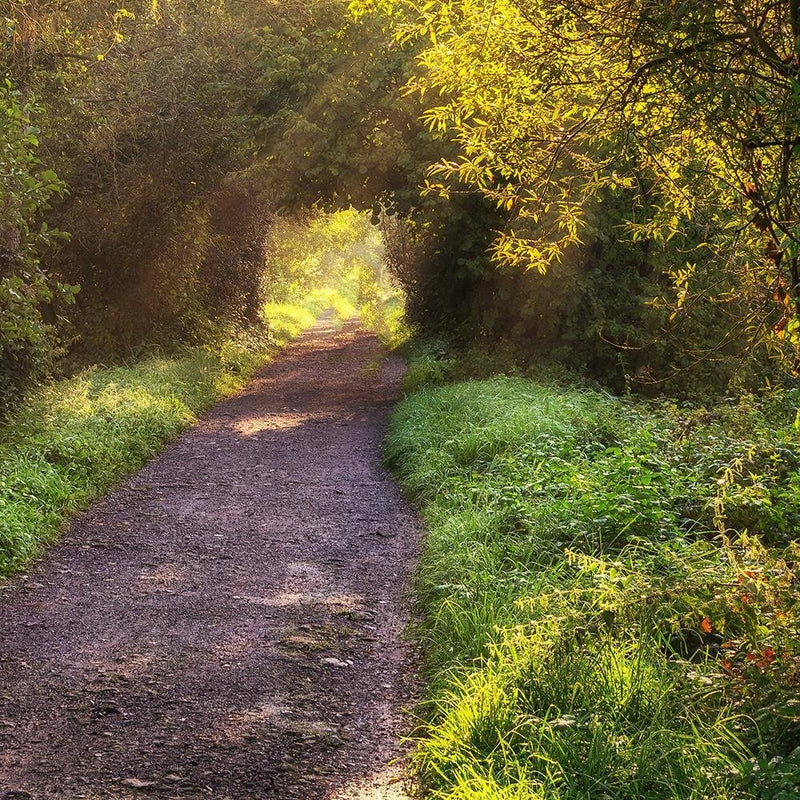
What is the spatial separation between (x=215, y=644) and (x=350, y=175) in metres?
12.3

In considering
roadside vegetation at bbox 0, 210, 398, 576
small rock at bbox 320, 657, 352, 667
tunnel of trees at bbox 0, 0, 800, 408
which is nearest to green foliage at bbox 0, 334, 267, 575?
roadside vegetation at bbox 0, 210, 398, 576

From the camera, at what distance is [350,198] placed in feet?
59.2

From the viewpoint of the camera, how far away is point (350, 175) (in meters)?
16.4

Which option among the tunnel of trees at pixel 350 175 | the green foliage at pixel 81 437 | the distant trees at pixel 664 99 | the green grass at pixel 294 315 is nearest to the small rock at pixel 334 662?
the distant trees at pixel 664 99

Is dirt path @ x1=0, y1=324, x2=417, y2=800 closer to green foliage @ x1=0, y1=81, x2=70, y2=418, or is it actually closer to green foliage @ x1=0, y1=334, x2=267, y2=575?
green foliage @ x1=0, y1=334, x2=267, y2=575

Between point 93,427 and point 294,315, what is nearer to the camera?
point 93,427

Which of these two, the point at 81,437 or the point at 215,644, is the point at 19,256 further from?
the point at 215,644

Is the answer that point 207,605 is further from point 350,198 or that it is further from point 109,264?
point 109,264

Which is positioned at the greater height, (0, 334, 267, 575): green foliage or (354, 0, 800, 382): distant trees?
(354, 0, 800, 382): distant trees

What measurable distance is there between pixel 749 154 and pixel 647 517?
122 inches

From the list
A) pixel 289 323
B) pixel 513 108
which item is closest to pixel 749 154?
pixel 513 108

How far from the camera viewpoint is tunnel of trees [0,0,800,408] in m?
5.06

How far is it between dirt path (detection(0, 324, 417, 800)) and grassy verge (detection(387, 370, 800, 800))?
420 mm

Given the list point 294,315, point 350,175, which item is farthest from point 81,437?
point 294,315
